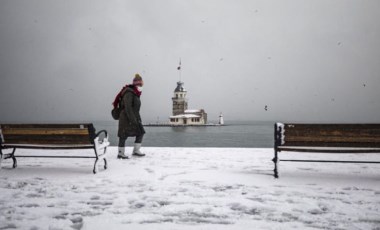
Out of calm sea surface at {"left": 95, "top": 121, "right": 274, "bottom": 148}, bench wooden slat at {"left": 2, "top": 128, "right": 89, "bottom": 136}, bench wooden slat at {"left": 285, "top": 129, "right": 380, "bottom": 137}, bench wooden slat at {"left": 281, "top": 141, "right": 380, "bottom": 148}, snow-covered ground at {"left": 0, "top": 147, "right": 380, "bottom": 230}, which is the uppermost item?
bench wooden slat at {"left": 285, "top": 129, "right": 380, "bottom": 137}

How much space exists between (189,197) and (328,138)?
2699mm

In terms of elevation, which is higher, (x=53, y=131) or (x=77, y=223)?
(x=53, y=131)

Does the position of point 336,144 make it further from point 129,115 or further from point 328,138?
point 129,115

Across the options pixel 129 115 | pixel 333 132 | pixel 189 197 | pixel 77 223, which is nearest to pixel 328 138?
pixel 333 132

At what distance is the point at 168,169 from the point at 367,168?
14.1ft

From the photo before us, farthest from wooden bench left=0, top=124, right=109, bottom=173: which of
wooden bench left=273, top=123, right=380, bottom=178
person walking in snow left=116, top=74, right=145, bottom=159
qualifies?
wooden bench left=273, top=123, right=380, bottom=178

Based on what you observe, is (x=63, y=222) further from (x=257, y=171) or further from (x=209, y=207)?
(x=257, y=171)

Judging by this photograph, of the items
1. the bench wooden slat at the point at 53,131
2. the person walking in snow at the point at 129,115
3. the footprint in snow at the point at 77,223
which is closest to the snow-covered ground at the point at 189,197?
the footprint in snow at the point at 77,223

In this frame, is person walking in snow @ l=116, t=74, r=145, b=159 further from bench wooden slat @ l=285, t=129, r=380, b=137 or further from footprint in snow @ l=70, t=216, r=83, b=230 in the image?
footprint in snow @ l=70, t=216, r=83, b=230

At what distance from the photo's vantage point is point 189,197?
377cm

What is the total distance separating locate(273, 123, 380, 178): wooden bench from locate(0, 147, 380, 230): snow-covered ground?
56 cm

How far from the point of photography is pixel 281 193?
400cm

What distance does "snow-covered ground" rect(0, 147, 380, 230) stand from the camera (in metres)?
2.90

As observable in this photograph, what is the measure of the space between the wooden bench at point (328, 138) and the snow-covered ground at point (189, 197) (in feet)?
1.83
